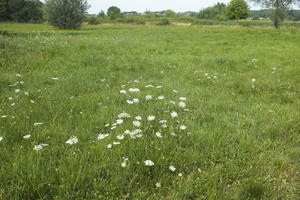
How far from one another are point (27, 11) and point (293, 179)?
84.6 meters

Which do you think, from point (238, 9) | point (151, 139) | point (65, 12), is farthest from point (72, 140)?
point (238, 9)

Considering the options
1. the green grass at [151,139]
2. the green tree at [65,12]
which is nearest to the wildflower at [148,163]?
the green grass at [151,139]

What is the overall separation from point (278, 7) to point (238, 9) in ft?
149

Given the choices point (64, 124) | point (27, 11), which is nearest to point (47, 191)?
point (64, 124)

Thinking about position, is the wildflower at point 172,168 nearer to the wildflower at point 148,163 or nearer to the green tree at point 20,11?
the wildflower at point 148,163

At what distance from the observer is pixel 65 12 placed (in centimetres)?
3788

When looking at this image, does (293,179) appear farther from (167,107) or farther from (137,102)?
(137,102)

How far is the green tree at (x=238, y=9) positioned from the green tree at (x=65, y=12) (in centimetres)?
5847

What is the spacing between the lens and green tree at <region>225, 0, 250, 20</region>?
75.1 meters

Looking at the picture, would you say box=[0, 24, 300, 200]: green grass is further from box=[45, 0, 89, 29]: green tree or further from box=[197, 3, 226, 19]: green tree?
box=[197, 3, 226, 19]: green tree

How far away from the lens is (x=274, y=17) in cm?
3569

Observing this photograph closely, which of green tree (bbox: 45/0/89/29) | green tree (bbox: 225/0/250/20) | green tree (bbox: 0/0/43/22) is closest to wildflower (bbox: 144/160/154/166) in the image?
green tree (bbox: 45/0/89/29)

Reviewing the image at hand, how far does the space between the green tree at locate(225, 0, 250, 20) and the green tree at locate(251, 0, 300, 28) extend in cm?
4312

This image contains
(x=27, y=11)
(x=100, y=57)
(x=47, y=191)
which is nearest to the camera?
(x=47, y=191)
